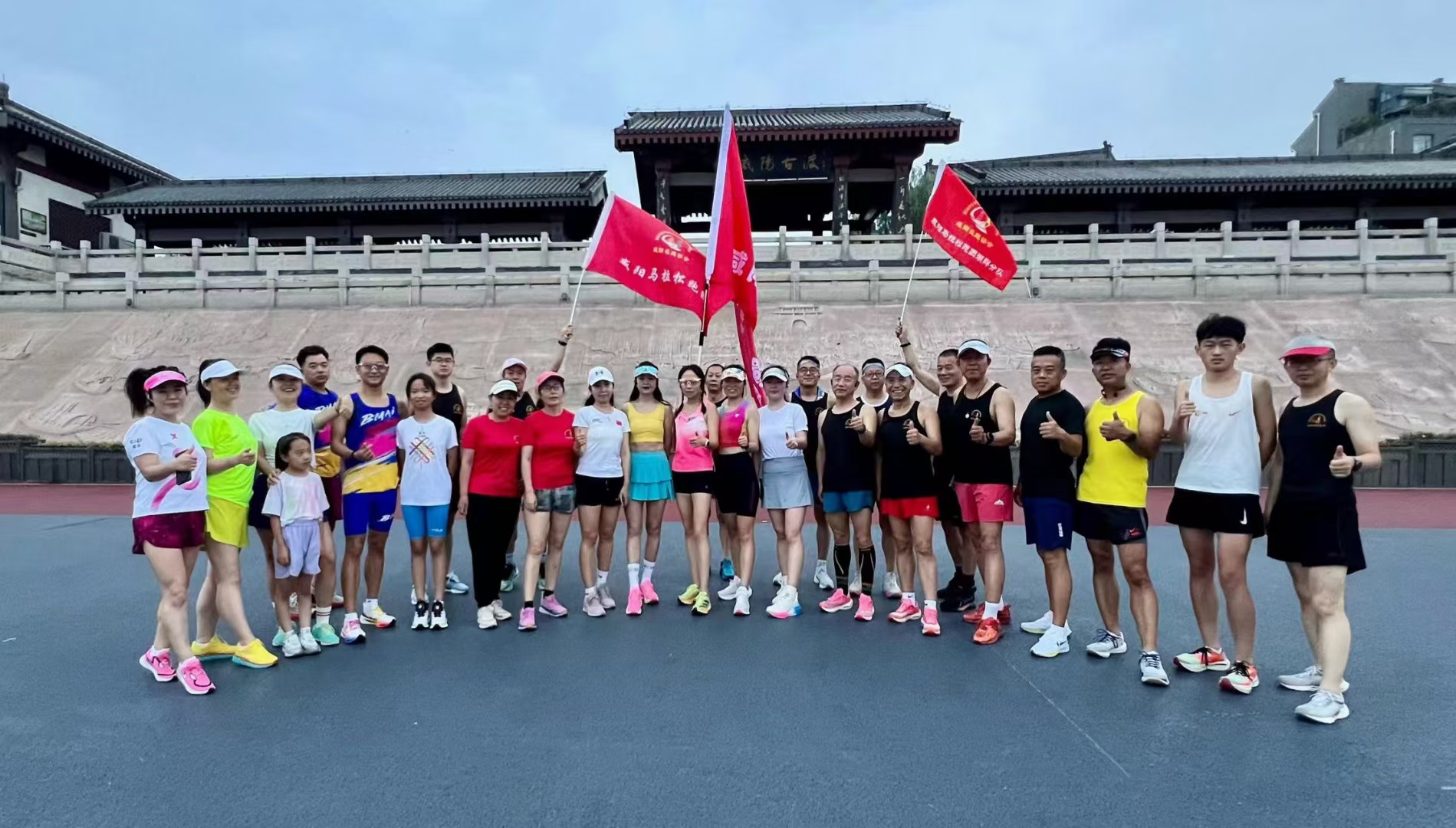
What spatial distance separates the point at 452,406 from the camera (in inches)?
218

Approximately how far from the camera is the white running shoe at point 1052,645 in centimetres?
435

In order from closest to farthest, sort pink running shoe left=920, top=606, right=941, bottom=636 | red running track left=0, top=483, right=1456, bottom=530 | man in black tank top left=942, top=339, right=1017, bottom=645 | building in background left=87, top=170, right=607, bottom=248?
man in black tank top left=942, top=339, right=1017, bottom=645, pink running shoe left=920, top=606, right=941, bottom=636, red running track left=0, top=483, right=1456, bottom=530, building in background left=87, top=170, right=607, bottom=248

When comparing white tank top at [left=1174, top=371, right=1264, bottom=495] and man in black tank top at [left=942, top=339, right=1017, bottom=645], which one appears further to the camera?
man in black tank top at [left=942, top=339, right=1017, bottom=645]

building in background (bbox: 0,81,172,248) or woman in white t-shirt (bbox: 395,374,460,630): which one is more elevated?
building in background (bbox: 0,81,172,248)

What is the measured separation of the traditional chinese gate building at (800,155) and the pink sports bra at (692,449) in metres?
18.5

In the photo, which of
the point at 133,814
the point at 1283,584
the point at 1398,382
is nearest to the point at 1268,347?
the point at 1398,382

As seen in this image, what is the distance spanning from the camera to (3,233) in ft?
72.3

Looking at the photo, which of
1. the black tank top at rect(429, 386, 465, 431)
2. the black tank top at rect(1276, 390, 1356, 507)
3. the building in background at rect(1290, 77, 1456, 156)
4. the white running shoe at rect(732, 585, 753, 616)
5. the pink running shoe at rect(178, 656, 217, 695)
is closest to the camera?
the black tank top at rect(1276, 390, 1356, 507)

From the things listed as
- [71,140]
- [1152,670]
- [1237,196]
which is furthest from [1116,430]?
[71,140]

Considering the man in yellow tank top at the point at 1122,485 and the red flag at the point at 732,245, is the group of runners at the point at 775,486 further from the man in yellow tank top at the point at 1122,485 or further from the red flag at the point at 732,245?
the red flag at the point at 732,245

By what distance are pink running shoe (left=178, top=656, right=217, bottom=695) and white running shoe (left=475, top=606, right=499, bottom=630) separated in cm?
148

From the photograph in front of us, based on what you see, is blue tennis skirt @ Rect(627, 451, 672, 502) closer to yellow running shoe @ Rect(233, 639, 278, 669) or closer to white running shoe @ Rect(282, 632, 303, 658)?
white running shoe @ Rect(282, 632, 303, 658)

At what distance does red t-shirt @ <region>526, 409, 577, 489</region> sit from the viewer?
5.07 metres

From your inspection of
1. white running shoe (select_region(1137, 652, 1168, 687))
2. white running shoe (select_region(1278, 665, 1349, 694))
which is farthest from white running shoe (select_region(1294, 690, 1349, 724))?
white running shoe (select_region(1137, 652, 1168, 687))
